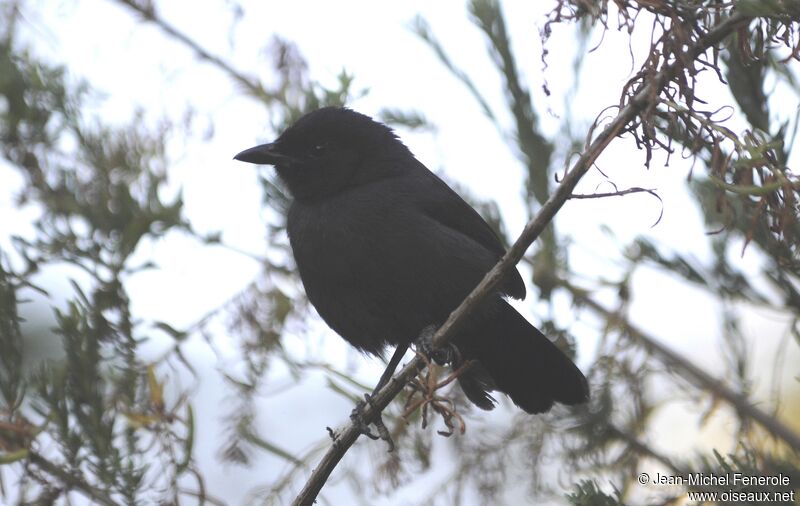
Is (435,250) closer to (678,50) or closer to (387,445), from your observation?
(387,445)

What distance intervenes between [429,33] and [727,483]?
2.00m

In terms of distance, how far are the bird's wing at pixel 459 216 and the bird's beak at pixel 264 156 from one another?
0.62m

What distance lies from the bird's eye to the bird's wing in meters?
0.50

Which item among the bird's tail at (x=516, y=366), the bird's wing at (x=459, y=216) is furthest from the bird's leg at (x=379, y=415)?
the bird's wing at (x=459, y=216)

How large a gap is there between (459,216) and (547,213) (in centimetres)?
177

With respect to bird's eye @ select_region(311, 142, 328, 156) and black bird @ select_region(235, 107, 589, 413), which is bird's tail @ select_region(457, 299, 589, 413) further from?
bird's eye @ select_region(311, 142, 328, 156)

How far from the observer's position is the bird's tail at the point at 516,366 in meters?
3.63

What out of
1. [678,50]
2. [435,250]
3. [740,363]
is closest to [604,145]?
[678,50]

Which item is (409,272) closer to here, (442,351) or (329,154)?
(442,351)

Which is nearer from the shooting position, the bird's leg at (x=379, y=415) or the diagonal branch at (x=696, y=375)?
the diagonal branch at (x=696, y=375)

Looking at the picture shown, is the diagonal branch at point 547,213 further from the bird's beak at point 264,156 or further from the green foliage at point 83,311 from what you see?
the bird's beak at point 264,156

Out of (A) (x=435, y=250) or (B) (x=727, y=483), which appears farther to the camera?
(A) (x=435, y=250)

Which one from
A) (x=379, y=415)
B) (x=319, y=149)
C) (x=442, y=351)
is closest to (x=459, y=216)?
(x=442, y=351)

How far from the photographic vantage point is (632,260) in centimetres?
326
